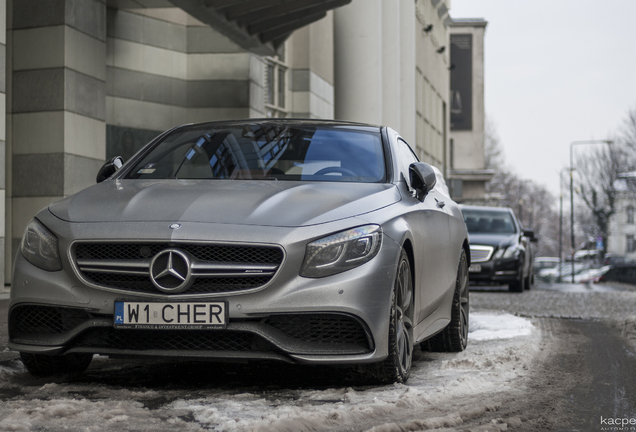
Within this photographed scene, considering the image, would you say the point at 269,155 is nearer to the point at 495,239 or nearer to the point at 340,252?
the point at 340,252

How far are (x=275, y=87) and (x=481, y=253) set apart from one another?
7311mm

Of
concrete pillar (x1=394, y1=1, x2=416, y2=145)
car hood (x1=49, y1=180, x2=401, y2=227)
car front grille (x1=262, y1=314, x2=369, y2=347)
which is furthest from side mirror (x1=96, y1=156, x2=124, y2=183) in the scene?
concrete pillar (x1=394, y1=1, x2=416, y2=145)

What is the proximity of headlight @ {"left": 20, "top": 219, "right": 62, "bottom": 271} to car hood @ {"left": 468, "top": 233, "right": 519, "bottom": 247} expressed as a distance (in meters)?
14.7

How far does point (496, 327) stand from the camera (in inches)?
349

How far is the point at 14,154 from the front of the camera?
1326 centimetres

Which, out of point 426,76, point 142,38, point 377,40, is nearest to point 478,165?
point 426,76

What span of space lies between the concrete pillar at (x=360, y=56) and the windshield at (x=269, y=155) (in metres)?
16.5

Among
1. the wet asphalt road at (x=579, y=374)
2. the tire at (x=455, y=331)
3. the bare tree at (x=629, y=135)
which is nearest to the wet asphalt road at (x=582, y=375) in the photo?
the wet asphalt road at (x=579, y=374)

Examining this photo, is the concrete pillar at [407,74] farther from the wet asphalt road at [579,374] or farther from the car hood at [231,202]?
the car hood at [231,202]

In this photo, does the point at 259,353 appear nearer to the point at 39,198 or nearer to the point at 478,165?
the point at 39,198

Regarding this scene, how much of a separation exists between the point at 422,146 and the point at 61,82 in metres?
33.2

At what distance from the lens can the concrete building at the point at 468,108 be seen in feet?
231

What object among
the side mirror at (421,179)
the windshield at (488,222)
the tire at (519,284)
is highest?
the side mirror at (421,179)

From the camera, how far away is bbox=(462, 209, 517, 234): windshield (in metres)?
20.3
